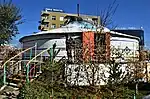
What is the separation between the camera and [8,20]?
26.5 m

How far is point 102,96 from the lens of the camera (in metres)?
8.38

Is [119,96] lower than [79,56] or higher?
lower

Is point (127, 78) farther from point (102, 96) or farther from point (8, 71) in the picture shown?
point (8, 71)

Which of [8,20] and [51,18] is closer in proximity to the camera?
[8,20]

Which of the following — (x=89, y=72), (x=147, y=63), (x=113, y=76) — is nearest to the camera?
(x=113, y=76)

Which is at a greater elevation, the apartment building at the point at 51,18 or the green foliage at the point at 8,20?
the apartment building at the point at 51,18

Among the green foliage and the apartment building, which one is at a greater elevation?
the apartment building

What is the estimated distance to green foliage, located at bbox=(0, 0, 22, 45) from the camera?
2612 centimetres

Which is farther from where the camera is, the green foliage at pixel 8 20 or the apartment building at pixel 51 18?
the apartment building at pixel 51 18

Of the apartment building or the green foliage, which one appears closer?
the green foliage

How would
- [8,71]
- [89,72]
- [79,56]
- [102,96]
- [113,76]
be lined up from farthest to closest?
1. [8,71]
2. [79,56]
3. [89,72]
4. [102,96]
5. [113,76]

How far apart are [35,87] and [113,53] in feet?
8.79

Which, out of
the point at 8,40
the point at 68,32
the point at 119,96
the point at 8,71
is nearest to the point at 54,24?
the point at 8,40

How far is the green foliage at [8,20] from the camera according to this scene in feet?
85.7
